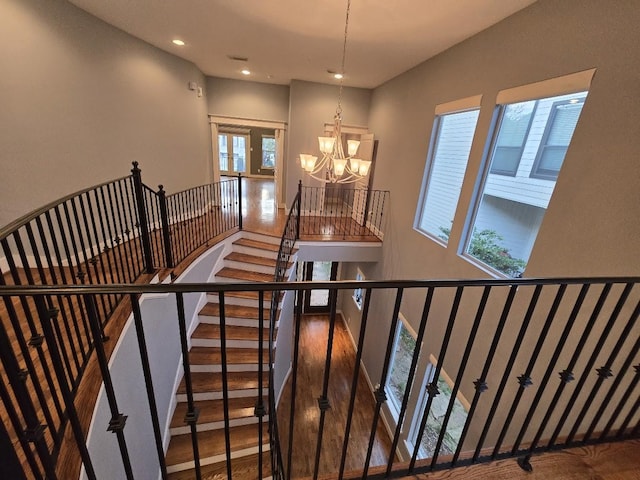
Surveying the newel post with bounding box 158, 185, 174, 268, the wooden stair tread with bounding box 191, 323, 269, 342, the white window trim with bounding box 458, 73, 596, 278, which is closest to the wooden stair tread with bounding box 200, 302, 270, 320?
the wooden stair tread with bounding box 191, 323, 269, 342

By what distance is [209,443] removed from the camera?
326cm

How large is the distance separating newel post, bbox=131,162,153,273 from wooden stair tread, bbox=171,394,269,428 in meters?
1.85

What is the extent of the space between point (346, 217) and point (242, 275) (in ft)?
10.2

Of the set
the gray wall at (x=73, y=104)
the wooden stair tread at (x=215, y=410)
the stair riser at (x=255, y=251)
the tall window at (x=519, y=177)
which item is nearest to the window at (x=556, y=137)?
the tall window at (x=519, y=177)

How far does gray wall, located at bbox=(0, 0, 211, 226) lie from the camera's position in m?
2.73

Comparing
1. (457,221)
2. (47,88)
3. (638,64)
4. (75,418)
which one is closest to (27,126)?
(47,88)

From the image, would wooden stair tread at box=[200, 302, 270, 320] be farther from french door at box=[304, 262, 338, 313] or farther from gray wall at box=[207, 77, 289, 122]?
gray wall at box=[207, 77, 289, 122]

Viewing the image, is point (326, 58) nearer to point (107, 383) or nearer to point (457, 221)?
point (457, 221)

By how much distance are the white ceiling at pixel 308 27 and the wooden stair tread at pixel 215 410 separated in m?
4.46

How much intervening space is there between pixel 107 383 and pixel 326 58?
464 centimetres

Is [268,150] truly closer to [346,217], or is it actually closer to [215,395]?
[346,217]

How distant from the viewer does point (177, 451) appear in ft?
10.5

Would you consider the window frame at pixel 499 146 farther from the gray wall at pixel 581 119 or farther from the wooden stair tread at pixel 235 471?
the wooden stair tread at pixel 235 471

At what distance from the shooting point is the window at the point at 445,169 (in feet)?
10.9
